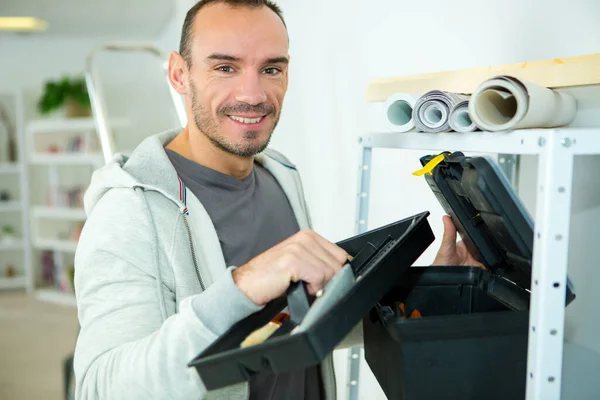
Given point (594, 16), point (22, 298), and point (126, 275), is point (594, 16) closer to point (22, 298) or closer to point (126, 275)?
point (126, 275)

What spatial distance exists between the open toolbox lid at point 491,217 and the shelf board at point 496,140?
2 cm

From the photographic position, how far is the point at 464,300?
1.14 m

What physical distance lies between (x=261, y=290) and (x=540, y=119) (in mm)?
495

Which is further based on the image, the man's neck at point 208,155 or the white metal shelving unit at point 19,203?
the white metal shelving unit at point 19,203

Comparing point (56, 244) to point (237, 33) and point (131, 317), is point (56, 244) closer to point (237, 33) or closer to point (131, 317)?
point (237, 33)

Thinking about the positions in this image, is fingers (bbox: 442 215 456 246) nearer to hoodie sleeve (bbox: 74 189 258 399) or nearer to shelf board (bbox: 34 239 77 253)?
hoodie sleeve (bbox: 74 189 258 399)

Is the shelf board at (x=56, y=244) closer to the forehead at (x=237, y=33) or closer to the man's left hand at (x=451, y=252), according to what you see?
the forehead at (x=237, y=33)

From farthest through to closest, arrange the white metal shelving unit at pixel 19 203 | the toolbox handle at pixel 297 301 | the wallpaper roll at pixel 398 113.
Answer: the white metal shelving unit at pixel 19 203 < the wallpaper roll at pixel 398 113 < the toolbox handle at pixel 297 301

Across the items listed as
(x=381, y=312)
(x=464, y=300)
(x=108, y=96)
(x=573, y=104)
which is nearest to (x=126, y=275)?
(x=381, y=312)

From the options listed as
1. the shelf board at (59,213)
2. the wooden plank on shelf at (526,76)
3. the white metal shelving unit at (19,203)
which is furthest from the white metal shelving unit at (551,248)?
the white metal shelving unit at (19,203)

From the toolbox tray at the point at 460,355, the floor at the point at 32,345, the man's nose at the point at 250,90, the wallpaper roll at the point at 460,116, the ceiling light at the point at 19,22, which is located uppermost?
the ceiling light at the point at 19,22

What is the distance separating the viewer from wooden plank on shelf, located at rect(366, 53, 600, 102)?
1.04 metres

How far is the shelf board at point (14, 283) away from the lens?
6.41 meters

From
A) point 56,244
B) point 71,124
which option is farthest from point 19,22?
point 56,244
